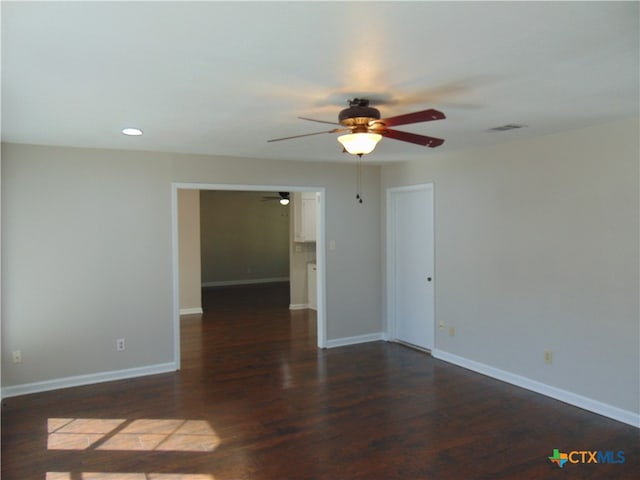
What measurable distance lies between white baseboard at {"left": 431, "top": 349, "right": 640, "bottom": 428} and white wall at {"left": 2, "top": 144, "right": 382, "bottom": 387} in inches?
124

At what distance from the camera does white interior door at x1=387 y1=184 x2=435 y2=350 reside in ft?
18.2

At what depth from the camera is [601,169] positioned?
12.0 feet

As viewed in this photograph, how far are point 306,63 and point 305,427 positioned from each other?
8.76 feet

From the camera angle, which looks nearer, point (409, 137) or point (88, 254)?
point (409, 137)

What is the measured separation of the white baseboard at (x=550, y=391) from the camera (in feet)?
11.6

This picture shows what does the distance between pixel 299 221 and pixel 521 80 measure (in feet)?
19.2

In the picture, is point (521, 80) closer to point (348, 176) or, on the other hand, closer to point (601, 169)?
point (601, 169)

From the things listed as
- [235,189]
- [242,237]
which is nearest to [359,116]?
[235,189]

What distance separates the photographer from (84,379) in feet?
14.9

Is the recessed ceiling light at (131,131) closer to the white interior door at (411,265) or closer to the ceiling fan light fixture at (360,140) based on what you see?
the ceiling fan light fixture at (360,140)

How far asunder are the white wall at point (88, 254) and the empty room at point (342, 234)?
0.07 feet

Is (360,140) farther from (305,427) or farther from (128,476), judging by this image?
(128,476)

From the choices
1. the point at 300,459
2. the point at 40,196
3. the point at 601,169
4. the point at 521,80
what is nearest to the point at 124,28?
the point at 521,80

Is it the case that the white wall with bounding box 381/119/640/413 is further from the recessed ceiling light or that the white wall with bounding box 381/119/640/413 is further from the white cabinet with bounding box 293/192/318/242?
the recessed ceiling light
